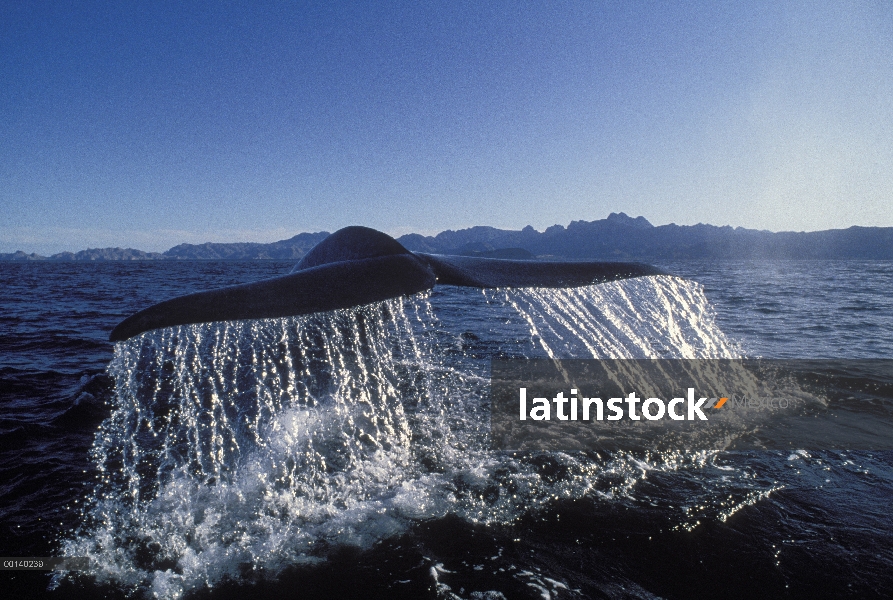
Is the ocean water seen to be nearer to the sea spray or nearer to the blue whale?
the sea spray

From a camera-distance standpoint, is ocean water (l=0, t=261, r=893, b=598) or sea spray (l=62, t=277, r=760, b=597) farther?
sea spray (l=62, t=277, r=760, b=597)

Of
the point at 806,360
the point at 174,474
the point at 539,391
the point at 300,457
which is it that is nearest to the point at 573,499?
the point at 300,457

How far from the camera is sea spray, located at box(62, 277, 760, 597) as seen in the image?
4070 mm

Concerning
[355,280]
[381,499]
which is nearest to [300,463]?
[381,499]

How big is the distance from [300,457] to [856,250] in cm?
18213

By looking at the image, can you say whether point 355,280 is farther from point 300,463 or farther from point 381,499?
point 300,463

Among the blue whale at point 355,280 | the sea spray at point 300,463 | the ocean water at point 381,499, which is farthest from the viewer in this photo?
the sea spray at point 300,463

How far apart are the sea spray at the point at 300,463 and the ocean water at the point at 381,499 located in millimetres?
27

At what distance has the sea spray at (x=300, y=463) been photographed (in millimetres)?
4070

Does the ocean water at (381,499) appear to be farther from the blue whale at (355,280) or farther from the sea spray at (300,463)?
the blue whale at (355,280)

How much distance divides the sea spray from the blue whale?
25 centimetres

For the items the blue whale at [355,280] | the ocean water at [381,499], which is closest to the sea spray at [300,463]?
the ocean water at [381,499]

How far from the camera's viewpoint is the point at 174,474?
526 cm

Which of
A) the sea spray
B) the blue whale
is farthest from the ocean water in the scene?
the blue whale
